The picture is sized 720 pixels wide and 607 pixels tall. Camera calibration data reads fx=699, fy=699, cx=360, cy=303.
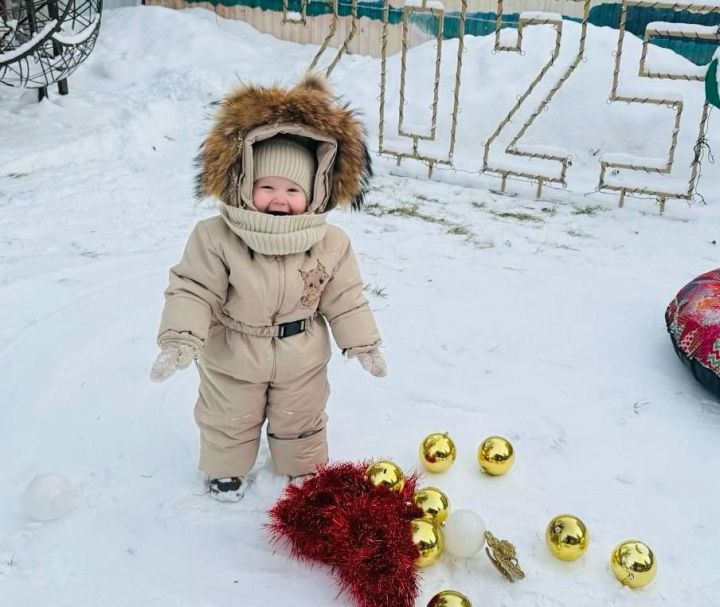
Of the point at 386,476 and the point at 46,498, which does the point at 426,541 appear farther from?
the point at 46,498

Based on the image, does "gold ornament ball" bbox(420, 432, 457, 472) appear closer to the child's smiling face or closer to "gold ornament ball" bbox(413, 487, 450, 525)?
"gold ornament ball" bbox(413, 487, 450, 525)

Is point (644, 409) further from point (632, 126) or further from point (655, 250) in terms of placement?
point (632, 126)

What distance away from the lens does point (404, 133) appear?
555 cm

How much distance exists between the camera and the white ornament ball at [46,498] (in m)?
2.07

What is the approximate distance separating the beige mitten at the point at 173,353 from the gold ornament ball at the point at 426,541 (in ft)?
2.54

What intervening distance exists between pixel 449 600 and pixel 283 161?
4.08 feet

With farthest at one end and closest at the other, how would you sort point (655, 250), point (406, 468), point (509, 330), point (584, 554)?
point (655, 250)
point (509, 330)
point (406, 468)
point (584, 554)

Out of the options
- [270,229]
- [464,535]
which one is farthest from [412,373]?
[270,229]

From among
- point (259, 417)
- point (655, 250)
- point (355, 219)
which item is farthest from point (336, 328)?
point (655, 250)

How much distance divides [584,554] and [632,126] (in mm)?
4962

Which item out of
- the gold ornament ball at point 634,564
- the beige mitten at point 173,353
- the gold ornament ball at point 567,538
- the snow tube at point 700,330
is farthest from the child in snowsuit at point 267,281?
the snow tube at point 700,330

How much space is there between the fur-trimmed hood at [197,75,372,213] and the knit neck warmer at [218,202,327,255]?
2.0 inches

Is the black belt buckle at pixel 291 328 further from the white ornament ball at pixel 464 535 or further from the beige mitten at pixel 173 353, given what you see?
the white ornament ball at pixel 464 535

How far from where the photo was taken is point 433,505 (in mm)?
2043
